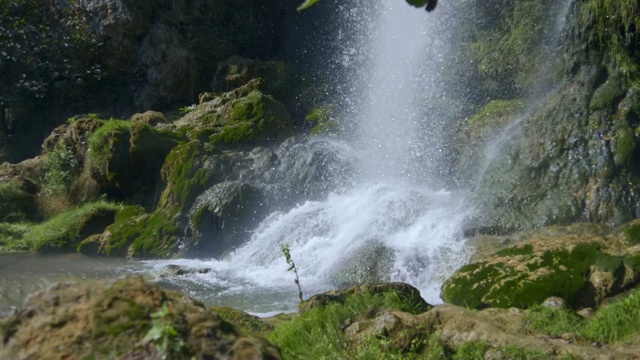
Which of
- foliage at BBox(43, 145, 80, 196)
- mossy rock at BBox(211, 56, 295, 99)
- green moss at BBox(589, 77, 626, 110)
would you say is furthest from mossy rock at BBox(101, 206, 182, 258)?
green moss at BBox(589, 77, 626, 110)

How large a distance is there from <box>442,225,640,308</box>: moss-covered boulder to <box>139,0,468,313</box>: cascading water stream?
1347mm

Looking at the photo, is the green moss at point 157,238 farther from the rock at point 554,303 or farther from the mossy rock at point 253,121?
the rock at point 554,303

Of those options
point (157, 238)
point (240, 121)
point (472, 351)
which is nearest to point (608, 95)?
point (472, 351)

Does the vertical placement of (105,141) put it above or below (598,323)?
above

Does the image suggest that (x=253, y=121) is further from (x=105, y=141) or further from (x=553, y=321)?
(x=553, y=321)

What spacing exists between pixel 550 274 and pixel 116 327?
4766 mm

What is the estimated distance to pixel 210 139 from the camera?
15172 millimetres

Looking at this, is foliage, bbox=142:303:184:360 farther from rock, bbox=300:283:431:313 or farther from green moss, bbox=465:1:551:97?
green moss, bbox=465:1:551:97

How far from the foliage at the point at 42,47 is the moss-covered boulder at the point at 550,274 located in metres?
15.6

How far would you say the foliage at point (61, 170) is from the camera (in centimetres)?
1639

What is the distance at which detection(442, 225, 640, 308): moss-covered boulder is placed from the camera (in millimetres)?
6312

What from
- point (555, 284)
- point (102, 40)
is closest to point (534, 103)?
point (555, 284)

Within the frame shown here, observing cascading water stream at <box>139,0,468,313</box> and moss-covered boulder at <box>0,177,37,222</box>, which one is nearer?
cascading water stream at <box>139,0,468,313</box>

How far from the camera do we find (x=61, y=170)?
16500 mm
